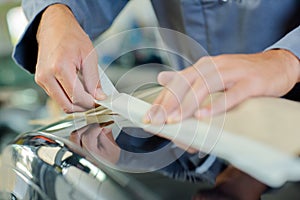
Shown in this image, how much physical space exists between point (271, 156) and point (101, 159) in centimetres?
A: 12

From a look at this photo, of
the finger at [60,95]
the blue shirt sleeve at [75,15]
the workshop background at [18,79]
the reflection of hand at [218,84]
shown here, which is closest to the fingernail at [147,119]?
the reflection of hand at [218,84]

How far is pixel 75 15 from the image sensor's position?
49cm

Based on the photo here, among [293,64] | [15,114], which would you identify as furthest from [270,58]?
[15,114]

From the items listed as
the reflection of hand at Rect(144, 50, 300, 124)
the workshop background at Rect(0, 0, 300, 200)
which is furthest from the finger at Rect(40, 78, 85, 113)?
the workshop background at Rect(0, 0, 300, 200)

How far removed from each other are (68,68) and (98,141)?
83 millimetres

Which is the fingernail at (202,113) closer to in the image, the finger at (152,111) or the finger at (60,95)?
the finger at (152,111)

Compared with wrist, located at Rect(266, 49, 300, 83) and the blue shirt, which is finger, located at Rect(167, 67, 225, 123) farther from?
the blue shirt

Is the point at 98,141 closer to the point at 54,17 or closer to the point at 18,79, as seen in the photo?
the point at 54,17

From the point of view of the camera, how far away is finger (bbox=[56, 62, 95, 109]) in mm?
399

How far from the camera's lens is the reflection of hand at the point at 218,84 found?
31cm

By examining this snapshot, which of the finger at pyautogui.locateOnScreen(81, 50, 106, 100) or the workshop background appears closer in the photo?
the finger at pyautogui.locateOnScreen(81, 50, 106, 100)

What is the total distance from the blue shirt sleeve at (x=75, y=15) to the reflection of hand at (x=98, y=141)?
0.16m

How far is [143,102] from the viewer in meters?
0.35

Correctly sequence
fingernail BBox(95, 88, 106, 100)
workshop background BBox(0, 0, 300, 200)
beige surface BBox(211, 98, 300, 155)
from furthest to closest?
workshop background BBox(0, 0, 300, 200)
fingernail BBox(95, 88, 106, 100)
beige surface BBox(211, 98, 300, 155)
